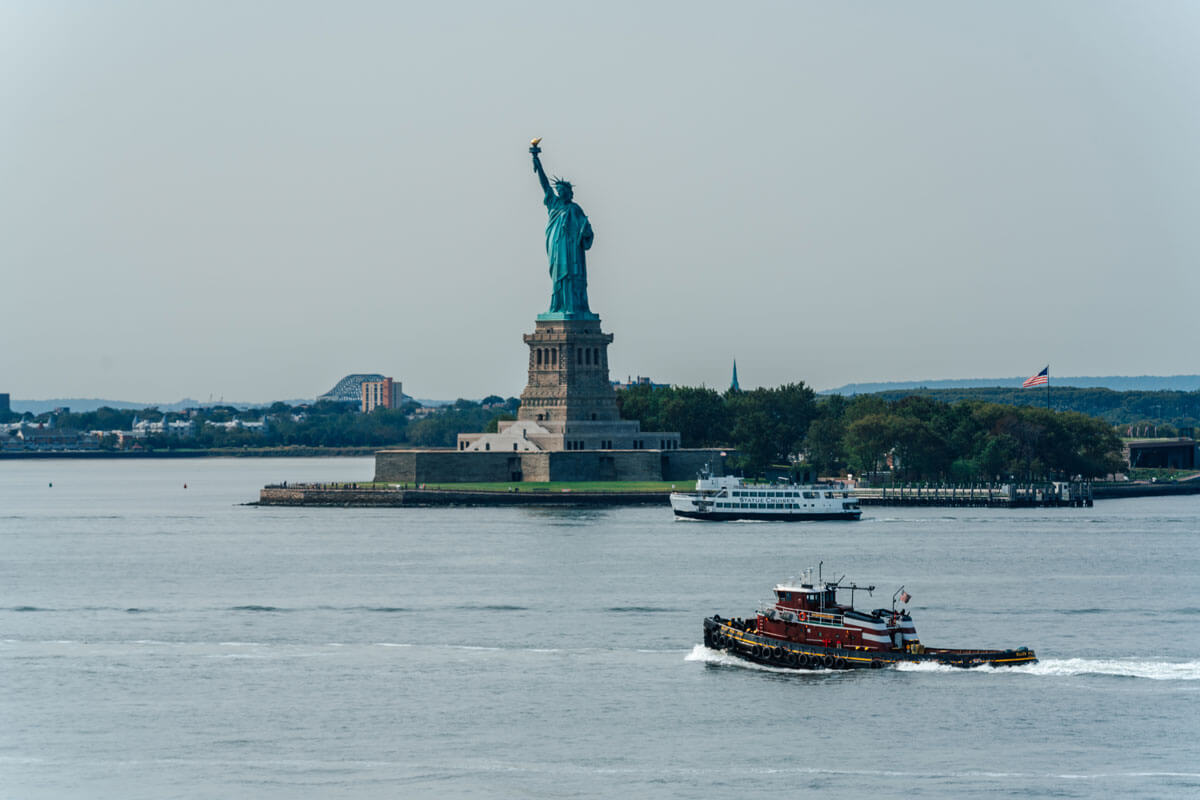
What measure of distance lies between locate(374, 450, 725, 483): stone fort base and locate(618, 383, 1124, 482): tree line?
1630 cm

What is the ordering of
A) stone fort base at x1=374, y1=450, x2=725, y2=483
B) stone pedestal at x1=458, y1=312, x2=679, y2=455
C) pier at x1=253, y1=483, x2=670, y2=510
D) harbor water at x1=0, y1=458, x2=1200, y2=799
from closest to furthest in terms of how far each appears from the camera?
1. harbor water at x1=0, y1=458, x2=1200, y2=799
2. pier at x1=253, y1=483, x2=670, y2=510
3. stone fort base at x1=374, y1=450, x2=725, y2=483
4. stone pedestal at x1=458, y1=312, x2=679, y2=455

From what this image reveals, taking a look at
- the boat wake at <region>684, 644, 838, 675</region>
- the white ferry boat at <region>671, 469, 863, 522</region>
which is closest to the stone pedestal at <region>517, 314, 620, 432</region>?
the white ferry boat at <region>671, 469, 863, 522</region>

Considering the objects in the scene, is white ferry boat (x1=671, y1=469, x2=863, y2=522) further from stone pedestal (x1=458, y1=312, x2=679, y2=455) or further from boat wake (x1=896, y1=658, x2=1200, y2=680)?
boat wake (x1=896, y1=658, x2=1200, y2=680)

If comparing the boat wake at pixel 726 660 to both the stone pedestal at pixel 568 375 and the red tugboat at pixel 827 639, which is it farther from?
the stone pedestal at pixel 568 375

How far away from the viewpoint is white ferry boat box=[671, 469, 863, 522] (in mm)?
126125

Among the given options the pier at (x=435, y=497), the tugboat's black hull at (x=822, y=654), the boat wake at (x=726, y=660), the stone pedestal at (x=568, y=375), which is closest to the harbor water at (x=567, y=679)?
the boat wake at (x=726, y=660)

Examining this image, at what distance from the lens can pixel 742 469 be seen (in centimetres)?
16562

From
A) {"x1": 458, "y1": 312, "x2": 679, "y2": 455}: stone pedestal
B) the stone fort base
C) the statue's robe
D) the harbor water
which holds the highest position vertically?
the statue's robe

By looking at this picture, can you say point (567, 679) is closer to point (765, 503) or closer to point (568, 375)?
point (765, 503)

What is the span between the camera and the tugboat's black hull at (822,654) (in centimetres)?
5959

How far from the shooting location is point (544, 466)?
146 m

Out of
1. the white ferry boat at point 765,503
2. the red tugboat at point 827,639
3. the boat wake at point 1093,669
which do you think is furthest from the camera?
the white ferry boat at point 765,503

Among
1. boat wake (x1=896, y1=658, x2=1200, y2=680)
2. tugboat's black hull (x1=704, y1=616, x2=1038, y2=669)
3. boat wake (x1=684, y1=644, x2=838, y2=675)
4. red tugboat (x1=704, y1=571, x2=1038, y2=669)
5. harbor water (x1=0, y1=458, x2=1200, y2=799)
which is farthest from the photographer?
boat wake (x1=684, y1=644, x2=838, y2=675)

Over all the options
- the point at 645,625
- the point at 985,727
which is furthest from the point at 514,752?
the point at 645,625
